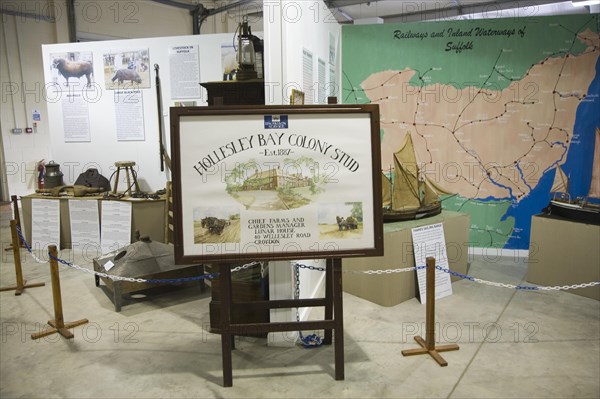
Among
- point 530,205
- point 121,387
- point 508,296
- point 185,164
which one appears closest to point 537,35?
point 530,205

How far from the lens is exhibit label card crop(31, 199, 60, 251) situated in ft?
18.4

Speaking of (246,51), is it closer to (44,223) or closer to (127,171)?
(127,171)

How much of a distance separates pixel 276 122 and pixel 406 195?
1.91 metres

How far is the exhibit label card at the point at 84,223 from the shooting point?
18.0 feet

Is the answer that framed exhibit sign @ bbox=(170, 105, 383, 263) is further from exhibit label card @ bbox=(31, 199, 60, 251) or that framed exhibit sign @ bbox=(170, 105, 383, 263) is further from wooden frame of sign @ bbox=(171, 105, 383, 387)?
exhibit label card @ bbox=(31, 199, 60, 251)

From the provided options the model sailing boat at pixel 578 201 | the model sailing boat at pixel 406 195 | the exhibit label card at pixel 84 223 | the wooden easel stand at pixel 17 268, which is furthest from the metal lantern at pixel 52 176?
the model sailing boat at pixel 578 201

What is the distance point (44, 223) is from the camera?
566 centimetres

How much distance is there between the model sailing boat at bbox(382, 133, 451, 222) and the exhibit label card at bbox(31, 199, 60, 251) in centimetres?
405

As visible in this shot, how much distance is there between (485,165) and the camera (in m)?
4.98

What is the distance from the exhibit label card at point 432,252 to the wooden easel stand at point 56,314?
8.89 feet

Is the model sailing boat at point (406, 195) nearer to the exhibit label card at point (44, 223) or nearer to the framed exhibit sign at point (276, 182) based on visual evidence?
the framed exhibit sign at point (276, 182)

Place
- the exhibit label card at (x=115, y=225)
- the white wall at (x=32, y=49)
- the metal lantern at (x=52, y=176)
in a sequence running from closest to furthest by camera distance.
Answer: the exhibit label card at (x=115, y=225) → the metal lantern at (x=52, y=176) → the white wall at (x=32, y=49)

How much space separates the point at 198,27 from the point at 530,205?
305 inches

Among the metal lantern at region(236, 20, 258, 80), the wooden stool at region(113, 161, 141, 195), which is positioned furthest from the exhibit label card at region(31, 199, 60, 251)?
the metal lantern at region(236, 20, 258, 80)
